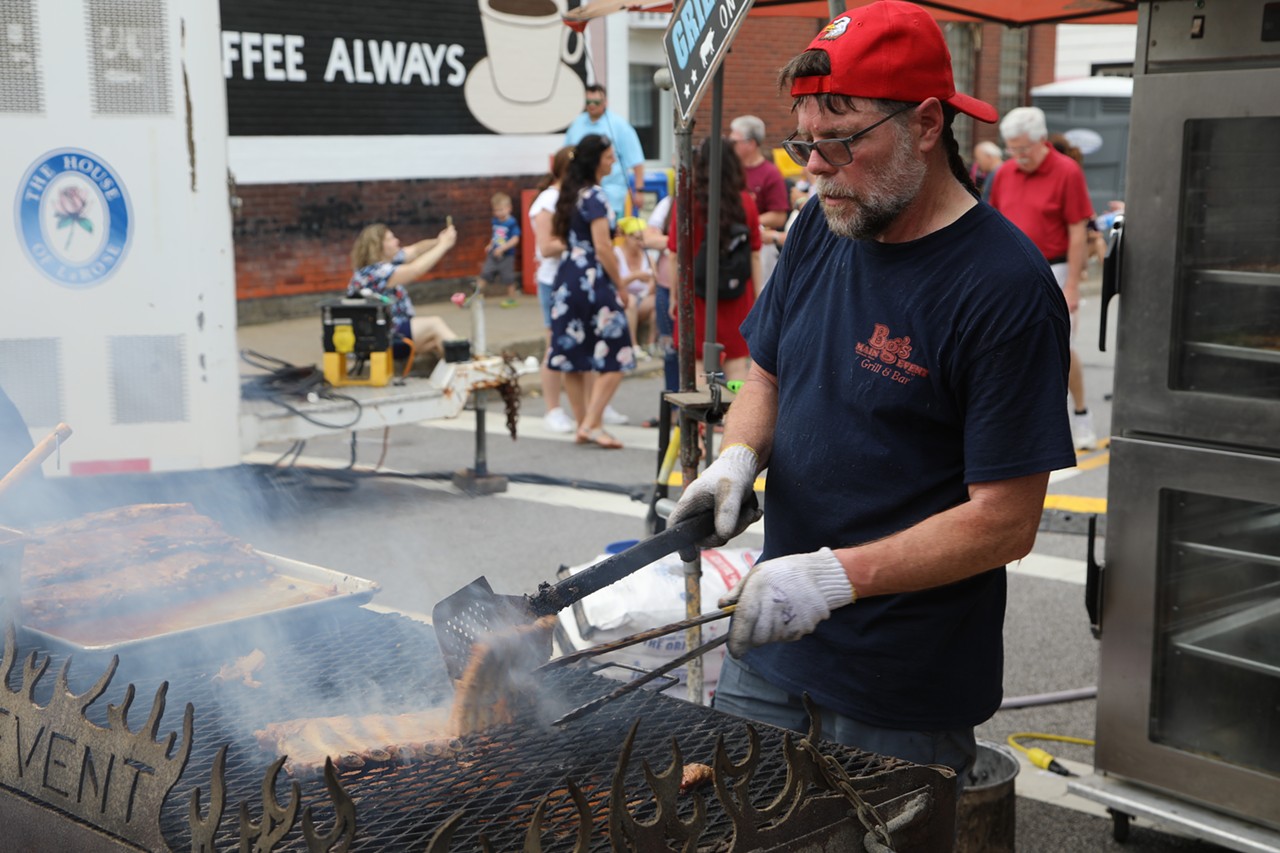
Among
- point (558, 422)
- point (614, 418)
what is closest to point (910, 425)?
point (558, 422)

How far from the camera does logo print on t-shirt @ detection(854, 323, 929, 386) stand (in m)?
2.49

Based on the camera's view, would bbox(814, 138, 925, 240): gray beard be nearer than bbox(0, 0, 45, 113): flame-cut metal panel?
Yes

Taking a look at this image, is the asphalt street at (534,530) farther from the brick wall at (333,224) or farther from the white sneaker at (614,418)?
the brick wall at (333,224)

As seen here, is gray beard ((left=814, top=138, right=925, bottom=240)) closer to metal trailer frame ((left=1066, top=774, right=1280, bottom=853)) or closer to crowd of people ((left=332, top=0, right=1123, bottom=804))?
crowd of people ((left=332, top=0, right=1123, bottom=804))

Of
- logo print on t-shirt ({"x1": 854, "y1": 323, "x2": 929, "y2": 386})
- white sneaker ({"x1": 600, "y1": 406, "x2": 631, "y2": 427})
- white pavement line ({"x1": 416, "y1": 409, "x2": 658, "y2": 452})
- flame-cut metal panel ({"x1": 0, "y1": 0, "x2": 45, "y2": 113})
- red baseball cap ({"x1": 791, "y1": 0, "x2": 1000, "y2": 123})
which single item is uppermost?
flame-cut metal panel ({"x1": 0, "y1": 0, "x2": 45, "y2": 113})

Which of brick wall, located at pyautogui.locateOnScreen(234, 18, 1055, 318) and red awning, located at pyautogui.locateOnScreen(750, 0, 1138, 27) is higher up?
red awning, located at pyautogui.locateOnScreen(750, 0, 1138, 27)

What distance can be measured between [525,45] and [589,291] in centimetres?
794

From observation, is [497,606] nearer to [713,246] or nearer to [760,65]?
[713,246]

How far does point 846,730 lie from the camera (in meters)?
2.64

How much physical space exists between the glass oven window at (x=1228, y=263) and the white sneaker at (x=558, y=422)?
639cm

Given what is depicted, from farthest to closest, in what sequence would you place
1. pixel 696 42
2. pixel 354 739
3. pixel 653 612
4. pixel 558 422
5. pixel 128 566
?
pixel 558 422 < pixel 653 612 < pixel 696 42 < pixel 128 566 < pixel 354 739

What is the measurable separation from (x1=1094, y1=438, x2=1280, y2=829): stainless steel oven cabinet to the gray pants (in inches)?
53.7

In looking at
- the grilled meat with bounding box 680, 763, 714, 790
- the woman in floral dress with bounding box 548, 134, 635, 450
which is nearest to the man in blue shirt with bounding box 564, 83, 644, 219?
the woman in floral dress with bounding box 548, 134, 635, 450

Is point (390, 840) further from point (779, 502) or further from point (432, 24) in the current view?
point (432, 24)
